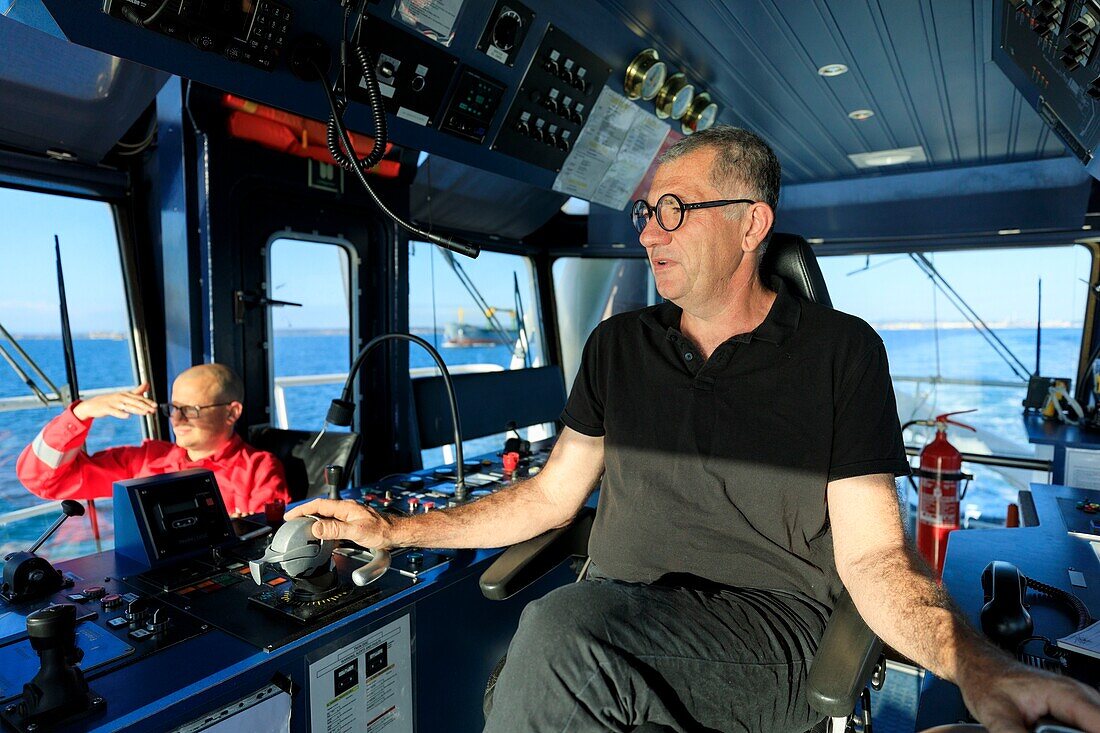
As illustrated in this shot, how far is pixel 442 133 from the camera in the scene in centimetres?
239

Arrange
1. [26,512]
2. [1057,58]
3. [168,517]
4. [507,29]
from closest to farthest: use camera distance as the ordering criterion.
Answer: [168,517], [1057,58], [507,29], [26,512]

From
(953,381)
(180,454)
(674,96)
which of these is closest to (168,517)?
(180,454)

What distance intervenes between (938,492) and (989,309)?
3.93ft

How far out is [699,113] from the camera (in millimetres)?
3178

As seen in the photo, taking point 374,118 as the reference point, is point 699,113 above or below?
above

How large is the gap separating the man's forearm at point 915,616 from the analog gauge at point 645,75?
2.11 meters

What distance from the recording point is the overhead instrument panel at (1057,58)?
1786mm

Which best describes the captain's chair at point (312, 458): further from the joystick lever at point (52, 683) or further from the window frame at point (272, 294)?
the joystick lever at point (52, 683)

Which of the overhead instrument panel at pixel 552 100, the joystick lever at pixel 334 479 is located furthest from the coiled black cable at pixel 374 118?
the joystick lever at pixel 334 479

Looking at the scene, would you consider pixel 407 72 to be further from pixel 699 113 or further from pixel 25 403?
pixel 25 403

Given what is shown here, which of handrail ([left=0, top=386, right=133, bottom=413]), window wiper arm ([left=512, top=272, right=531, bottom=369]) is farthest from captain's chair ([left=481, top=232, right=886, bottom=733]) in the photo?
window wiper arm ([left=512, top=272, right=531, bottom=369])

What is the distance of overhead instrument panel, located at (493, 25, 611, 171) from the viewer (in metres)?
2.46

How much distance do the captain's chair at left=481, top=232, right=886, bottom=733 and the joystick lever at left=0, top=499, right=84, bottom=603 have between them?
92 centimetres

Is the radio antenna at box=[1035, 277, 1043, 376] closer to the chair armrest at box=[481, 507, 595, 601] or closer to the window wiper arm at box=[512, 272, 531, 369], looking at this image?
the window wiper arm at box=[512, 272, 531, 369]
